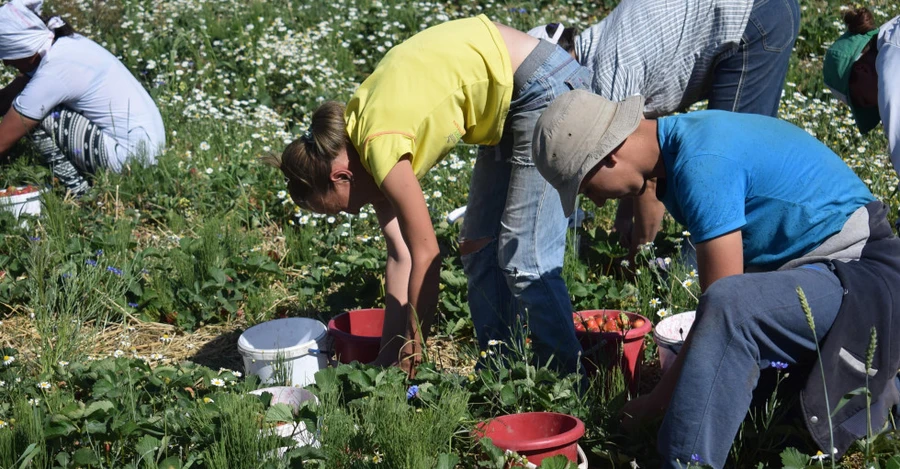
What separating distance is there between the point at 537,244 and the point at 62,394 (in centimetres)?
146

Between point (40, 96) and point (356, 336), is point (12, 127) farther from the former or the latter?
point (356, 336)

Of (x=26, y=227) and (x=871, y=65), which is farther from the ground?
(x=871, y=65)

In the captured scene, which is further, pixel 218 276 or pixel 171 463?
pixel 218 276

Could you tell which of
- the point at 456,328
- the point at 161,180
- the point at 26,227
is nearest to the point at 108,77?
the point at 161,180

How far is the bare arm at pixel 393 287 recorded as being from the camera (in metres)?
3.05

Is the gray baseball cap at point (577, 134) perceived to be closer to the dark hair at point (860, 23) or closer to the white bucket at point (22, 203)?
the dark hair at point (860, 23)

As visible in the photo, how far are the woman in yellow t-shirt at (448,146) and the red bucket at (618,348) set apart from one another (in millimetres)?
118

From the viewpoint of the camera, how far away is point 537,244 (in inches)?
114

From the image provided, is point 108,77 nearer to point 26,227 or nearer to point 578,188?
point 26,227

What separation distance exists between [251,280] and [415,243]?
5.09 ft

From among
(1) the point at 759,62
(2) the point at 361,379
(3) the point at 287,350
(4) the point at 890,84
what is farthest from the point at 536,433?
(1) the point at 759,62

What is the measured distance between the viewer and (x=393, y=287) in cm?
315

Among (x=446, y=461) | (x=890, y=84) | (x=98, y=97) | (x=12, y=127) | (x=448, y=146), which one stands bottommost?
(x=12, y=127)

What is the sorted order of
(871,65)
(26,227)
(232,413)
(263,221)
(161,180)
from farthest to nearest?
1. (161,180)
2. (263,221)
3. (26,227)
4. (871,65)
5. (232,413)
